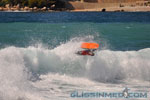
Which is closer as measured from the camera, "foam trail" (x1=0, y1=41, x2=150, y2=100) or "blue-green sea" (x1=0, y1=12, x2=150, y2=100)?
"blue-green sea" (x1=0, y1=12, x2=150, y2=100)

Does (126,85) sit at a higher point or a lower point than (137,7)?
higher

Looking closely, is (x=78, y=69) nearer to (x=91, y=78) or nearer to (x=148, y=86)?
(x=91, y=78)

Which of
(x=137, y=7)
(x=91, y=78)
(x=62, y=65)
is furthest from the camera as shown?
(x=137, y=7)

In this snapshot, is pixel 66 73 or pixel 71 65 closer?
pixel 66 73

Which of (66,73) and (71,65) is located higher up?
(71,65)

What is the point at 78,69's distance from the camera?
16.4 m

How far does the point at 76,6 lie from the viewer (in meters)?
125

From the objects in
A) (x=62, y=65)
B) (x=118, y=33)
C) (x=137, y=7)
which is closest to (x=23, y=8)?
(x=137, y=7)

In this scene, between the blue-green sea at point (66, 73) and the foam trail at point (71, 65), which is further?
the foam trail at point (71, 65)

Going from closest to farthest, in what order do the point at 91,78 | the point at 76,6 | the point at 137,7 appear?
the point at 91,78 < the point at 137,7 < the point at 76,6

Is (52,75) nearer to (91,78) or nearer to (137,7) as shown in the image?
(91,78)

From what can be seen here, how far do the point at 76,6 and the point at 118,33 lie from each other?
96.3m

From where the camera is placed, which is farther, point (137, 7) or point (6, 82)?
point (137, 7)

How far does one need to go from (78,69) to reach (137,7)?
101001 millimetres
